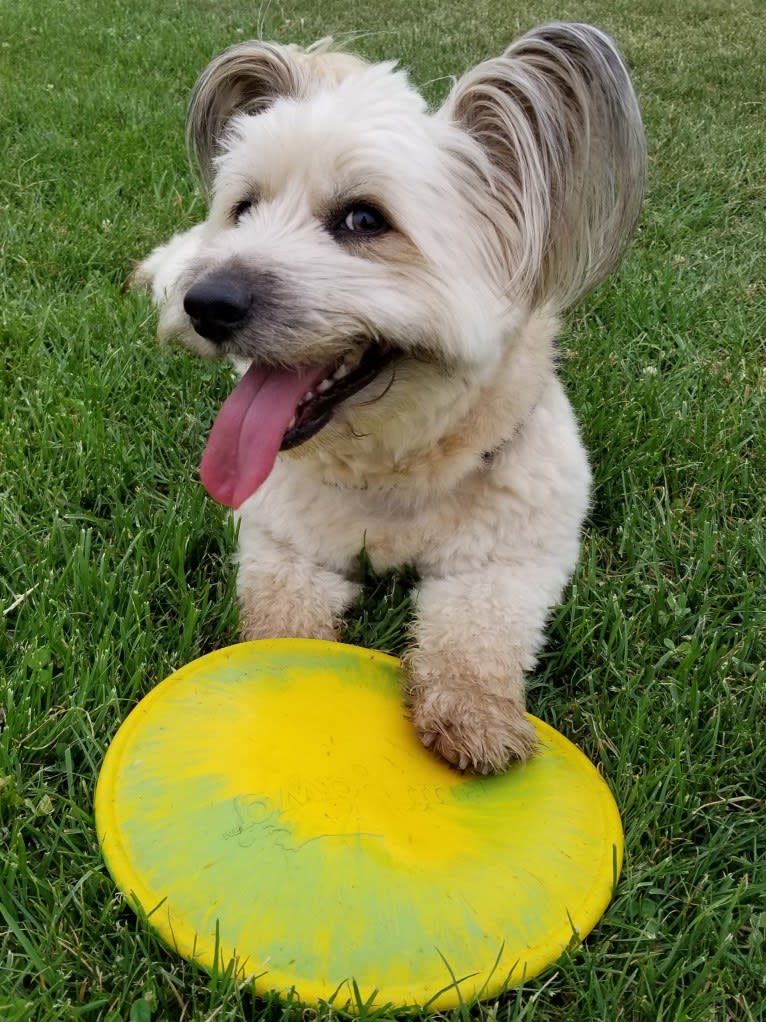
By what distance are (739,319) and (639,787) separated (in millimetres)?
2828

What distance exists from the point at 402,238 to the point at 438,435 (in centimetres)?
54

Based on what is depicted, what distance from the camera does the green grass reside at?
1710mm

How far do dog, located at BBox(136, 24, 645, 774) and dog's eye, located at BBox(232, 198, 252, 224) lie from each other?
2 centimetres

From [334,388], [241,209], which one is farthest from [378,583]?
[241,209]

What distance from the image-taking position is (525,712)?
2.24m

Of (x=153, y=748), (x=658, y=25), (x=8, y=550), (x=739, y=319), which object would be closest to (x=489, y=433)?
(x=153, y=748)

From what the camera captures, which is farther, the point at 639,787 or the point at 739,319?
the point at 739,319

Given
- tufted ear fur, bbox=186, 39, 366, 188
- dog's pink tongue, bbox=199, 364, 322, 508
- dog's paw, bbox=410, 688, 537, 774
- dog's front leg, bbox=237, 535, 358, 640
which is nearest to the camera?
dog's paw, bbox=410, 688, 537, 774

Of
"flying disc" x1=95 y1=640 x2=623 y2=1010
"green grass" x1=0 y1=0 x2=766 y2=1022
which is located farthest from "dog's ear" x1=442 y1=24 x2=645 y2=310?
"flying disc" x1=95 y1=640 x2=623 y2=1010

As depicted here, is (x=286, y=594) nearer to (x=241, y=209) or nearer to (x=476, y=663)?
(x=476, y=663)

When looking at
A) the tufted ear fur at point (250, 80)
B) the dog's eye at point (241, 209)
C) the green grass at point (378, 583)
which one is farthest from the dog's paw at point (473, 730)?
the tufted ear fur at point (250, 80)

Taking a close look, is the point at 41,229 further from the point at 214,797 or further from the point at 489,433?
the point at 214,797

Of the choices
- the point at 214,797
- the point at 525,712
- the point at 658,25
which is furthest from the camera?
the point at 658,25

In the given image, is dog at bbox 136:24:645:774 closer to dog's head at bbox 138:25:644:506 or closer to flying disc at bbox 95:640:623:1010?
dog's head at bbox 138:25:644:506
